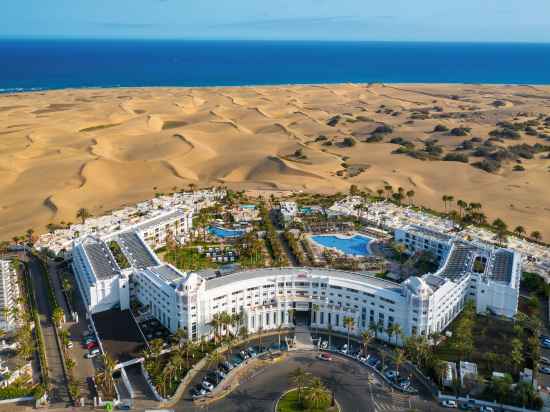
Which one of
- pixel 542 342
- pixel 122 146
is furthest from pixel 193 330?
pixel 122 146

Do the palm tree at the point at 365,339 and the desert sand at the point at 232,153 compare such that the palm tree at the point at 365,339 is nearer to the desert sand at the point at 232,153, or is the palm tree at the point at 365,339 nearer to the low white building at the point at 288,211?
the low white building at the point at 288,211

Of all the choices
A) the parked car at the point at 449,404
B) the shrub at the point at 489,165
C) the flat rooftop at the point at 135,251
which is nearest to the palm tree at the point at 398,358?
the parked car at the point at 449,404

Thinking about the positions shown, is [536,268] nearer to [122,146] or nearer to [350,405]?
[350,405]

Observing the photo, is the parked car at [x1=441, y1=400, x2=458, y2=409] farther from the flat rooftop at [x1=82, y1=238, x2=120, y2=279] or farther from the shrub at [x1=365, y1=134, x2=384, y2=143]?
the shrub at [x1=365, y1=134, x2=384, y2=143]

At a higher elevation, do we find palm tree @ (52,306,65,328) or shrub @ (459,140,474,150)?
shrub @ (459,140,474,150)

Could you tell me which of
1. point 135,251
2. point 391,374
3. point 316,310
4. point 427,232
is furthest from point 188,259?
point 427,232

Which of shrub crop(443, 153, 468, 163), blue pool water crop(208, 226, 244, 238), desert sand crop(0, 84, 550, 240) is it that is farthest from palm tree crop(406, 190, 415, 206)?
shrub crop(443, 153, 468, 163)
